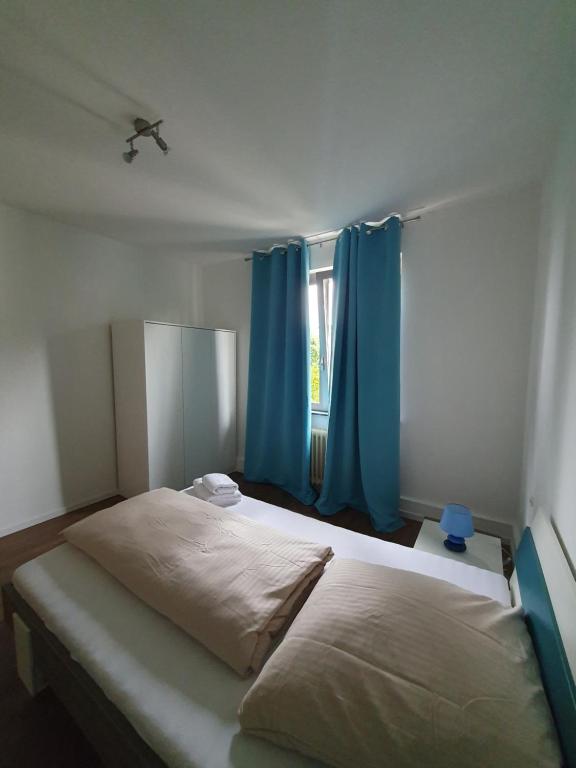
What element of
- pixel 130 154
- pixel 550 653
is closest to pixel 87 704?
pixel 550 653

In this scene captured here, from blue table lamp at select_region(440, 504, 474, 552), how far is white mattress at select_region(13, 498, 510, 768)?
0.54 ft

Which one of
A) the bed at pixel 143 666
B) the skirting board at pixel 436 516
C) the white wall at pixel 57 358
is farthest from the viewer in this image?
the white wall at pixel 57 358

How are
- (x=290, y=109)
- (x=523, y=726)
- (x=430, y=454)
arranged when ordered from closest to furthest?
(x=523, y=726)
(x=290, y=109)
(x=430, y=454)

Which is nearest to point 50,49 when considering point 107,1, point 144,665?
point 107,1

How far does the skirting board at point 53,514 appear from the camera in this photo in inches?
86.0

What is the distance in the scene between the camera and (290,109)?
1.27 meters

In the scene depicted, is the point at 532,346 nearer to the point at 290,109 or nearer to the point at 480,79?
the point at 480,79

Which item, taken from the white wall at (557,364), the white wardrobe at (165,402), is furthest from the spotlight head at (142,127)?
the white wall at (557,364)

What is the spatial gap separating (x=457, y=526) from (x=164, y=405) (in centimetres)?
236

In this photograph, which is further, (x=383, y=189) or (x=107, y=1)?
(x=383, y=189)

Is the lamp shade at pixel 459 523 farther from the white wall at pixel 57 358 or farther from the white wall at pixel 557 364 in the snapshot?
the white wall at pixel 57 358

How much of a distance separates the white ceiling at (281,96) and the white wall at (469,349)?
26 centimetres

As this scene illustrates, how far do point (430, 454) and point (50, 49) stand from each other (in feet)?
9.70

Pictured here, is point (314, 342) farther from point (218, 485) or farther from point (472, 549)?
point (472, 549)
